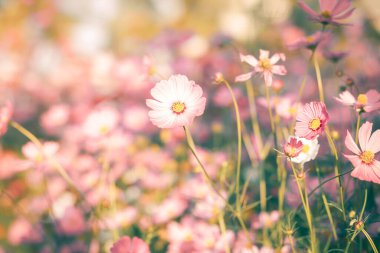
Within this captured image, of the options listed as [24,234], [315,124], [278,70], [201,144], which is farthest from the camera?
[201,144]

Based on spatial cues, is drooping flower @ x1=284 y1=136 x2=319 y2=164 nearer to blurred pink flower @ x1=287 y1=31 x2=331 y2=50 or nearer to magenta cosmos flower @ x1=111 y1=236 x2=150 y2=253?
blurred pink flower @ x1=287 y1=31 x2=331 y2=50

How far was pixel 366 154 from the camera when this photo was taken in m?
0.54

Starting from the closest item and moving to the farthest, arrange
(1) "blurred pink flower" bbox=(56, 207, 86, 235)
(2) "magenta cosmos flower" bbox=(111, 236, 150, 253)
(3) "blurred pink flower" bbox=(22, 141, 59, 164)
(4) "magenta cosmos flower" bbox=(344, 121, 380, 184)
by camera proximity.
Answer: (4) "magenta cosmos flower" bbox=(344, 121, 380, 184) → (2) "magenta cosmos flower" bbox=(111, 236, 150, 253) → (3) "blurred pink flower" bbox=(22, 141, 59, 164) → (1) "blurred pink flower" bbox=(56, 207, 86, 235)

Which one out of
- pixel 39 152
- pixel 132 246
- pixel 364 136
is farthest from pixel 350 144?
pixel 39 152

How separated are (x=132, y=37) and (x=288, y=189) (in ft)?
6.96

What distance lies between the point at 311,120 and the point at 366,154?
10 centimetres

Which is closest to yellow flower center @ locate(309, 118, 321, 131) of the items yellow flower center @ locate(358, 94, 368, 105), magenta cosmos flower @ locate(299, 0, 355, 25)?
yellow flower center @ locate(358, 94, 368, 105)

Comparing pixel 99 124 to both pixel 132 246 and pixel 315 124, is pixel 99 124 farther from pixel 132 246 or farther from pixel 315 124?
pixel 315 124

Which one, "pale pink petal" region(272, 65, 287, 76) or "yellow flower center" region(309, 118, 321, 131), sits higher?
"pale pink petal" region(272, 65, 287, 76)

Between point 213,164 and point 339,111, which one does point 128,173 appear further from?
point 339,111

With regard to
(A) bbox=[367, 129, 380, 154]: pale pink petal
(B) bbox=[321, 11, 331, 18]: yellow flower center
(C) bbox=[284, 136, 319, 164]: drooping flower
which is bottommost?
(C) bbox=[284, 136, 319, 164]: drooping flower

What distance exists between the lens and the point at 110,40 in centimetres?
284

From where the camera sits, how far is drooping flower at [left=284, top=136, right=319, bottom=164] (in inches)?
21.1

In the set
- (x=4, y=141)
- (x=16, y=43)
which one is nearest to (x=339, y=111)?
(x=4, y=141)
